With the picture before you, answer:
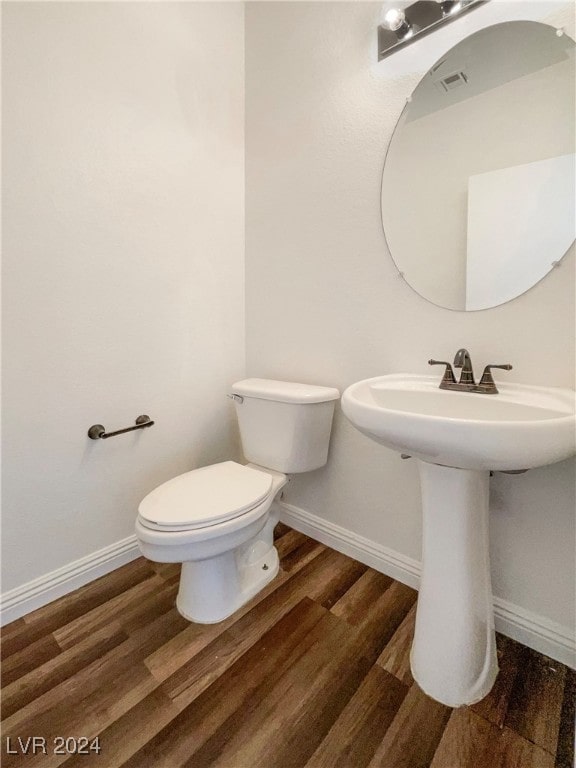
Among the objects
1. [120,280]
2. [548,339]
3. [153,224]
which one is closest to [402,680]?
[548,339]

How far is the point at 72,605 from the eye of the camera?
1.23 m

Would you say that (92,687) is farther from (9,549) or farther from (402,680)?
(402,680)

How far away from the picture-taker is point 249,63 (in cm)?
160

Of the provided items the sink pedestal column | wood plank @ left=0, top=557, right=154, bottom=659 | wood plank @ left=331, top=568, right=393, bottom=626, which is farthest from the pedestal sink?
wood plank @ left=0, top=557, right=154, bottom=659

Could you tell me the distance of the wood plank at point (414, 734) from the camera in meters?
0.78

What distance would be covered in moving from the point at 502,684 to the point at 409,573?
38cm

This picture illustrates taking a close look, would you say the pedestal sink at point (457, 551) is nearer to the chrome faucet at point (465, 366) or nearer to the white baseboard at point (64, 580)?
the chrome faucet at point (465, 366)

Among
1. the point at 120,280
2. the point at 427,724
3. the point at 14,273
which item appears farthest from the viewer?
the point at 120,280

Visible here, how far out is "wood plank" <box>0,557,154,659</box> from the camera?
3.62ft

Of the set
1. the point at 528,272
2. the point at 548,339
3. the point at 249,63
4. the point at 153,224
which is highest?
the point at 249,63

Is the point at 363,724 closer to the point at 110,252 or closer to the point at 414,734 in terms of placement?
the point at 414,734

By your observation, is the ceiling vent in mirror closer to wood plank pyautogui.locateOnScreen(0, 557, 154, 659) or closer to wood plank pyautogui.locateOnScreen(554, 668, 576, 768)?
wood plank pyautogui.locateOnScreen(554, 668, 576, 768)

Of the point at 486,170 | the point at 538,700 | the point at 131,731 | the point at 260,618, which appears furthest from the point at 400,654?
the point at 486,170

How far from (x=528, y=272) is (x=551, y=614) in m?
0.99
